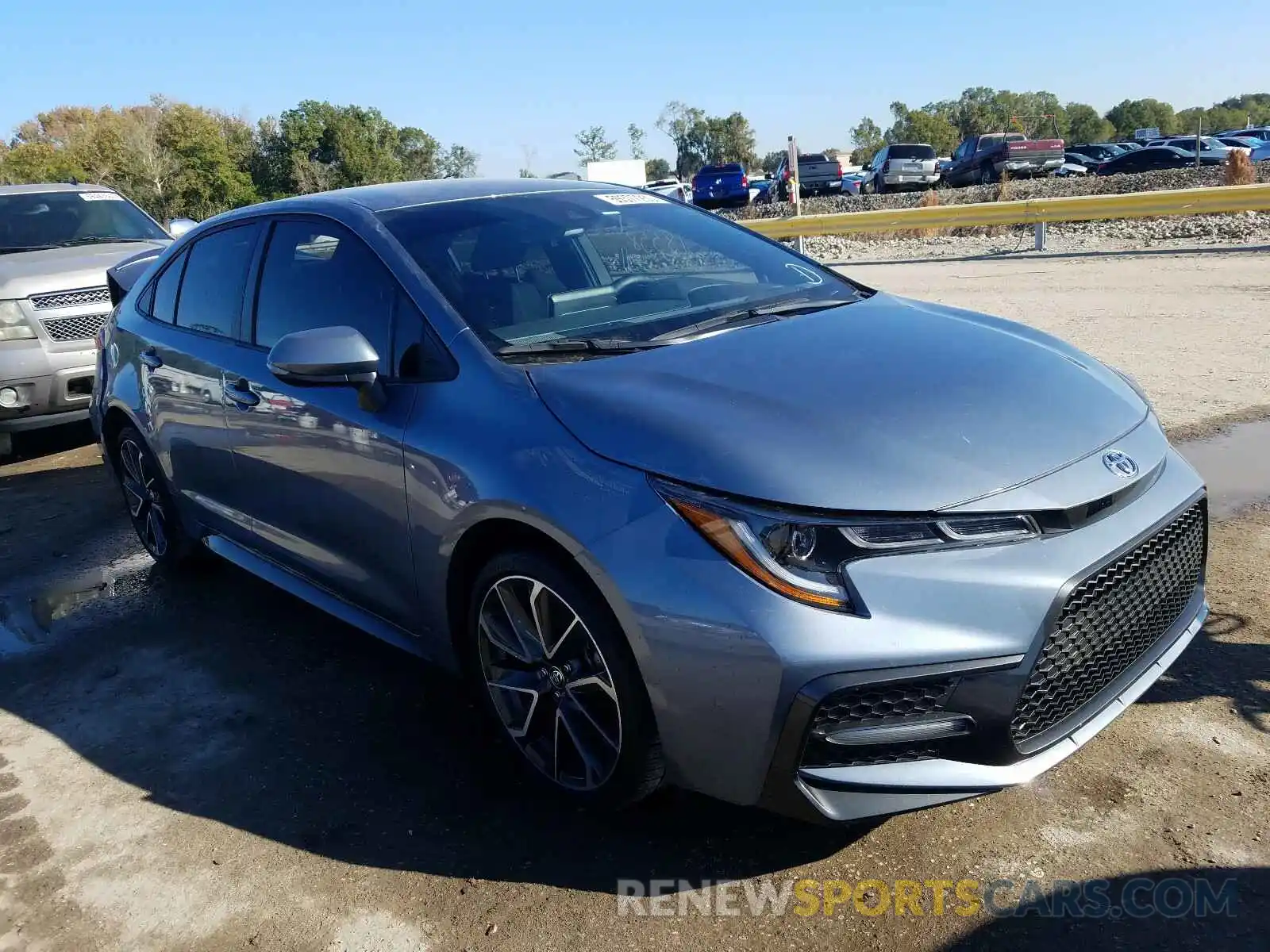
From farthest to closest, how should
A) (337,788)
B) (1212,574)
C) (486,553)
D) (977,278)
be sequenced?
1. (977,278)
2. (1212,574)
3. (337,788)
4. (486,553)

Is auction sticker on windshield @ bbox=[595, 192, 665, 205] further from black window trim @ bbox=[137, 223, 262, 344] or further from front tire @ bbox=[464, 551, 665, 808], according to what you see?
front tire @ bbox=[464, 551, 665, 808]

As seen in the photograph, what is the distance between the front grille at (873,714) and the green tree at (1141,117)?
88.7 m

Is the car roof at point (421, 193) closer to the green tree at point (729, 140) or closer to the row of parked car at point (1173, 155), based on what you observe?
the row of parked car at point (1173, 155)

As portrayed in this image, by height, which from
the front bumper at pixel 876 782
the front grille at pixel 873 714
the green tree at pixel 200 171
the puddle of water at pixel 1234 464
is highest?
the green tree at pixel 200 171

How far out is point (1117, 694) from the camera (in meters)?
2.65

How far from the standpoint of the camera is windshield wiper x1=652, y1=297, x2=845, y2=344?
322 cm

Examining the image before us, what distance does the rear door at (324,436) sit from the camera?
10.9 feet

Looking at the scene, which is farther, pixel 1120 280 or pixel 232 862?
pixel 1120 280

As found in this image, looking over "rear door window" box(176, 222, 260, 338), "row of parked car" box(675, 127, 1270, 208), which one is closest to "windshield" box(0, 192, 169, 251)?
"rear door window" box(176, 222, 260, 338)

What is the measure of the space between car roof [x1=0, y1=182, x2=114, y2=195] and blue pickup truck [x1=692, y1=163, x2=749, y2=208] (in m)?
26.6

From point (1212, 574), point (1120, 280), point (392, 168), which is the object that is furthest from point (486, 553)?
point (392, 168)

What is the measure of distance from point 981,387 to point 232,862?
2.48 m

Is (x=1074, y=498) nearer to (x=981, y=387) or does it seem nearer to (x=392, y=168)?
(x=981, y=387)

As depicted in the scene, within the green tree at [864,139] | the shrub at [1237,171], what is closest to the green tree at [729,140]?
the green tree at [864,139]
